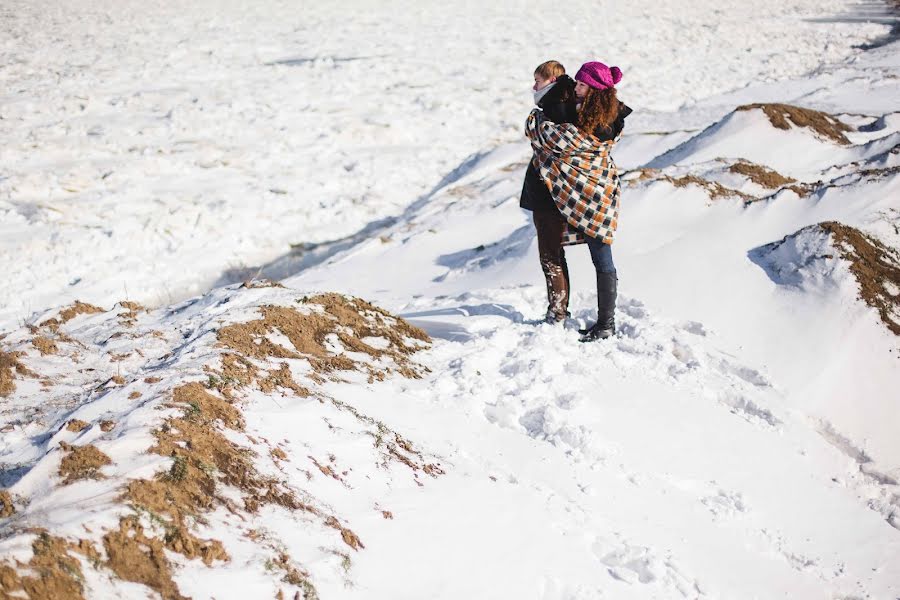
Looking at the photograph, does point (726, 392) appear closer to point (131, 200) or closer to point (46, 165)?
point (131, 200)

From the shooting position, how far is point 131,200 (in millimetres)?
9086

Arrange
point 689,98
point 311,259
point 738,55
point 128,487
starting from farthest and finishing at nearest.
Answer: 1. point 738,55
2. point 689,98
3. point 311,259
4. point 128,487

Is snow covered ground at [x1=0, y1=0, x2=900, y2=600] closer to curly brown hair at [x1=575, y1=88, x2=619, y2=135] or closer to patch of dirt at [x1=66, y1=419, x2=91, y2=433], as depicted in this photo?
patch of dirt at [x1=66, y1=419, x2=91, y2=433]

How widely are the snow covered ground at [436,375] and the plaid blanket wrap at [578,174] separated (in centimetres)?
80

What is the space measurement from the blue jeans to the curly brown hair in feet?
2.11

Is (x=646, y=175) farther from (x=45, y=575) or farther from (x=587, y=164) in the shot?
(x=45, y=575)

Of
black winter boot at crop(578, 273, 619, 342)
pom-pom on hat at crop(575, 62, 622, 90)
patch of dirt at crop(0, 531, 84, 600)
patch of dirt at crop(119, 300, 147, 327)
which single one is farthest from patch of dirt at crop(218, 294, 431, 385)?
pom-pom on hat at crop(575, 62, 622, 90)

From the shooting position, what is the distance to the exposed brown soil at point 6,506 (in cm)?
209

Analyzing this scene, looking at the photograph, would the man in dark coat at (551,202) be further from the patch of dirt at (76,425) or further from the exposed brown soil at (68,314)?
the exposed brown soil at (68,314)

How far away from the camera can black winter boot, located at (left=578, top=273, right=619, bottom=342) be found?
4.34m

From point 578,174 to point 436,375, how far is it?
4.64ft

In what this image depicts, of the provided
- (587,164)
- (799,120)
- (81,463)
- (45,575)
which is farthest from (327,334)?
(799,120)

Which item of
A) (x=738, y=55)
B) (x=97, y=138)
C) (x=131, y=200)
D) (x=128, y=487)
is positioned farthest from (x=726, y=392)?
(x=738, y=55)

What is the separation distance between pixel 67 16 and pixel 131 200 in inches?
567
